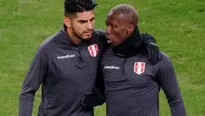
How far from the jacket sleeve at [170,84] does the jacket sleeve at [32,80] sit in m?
1.13

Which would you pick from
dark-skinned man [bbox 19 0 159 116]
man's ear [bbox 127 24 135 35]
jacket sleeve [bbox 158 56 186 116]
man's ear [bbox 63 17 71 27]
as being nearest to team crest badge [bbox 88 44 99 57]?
dark-skinned man [bbox 19 0 159 116]

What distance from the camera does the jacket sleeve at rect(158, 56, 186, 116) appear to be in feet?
18.7

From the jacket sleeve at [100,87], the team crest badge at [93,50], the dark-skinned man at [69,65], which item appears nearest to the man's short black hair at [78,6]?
the dark-skinned man at [69,65]

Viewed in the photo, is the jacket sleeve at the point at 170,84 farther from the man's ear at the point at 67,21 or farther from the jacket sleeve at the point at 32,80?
the jacket sleeve at the point at 32,80

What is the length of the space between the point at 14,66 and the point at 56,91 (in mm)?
7553

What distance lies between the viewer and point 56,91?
5.99 m

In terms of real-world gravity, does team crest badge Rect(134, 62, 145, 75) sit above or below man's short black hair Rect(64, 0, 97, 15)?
below

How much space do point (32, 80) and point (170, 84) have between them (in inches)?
52.6

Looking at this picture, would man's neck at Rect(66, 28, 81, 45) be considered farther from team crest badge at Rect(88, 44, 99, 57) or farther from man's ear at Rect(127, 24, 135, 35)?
man's ear at Rect(127, 24, 135, 35)

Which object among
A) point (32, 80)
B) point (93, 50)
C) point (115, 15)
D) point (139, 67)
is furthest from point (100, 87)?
point (115, 15)

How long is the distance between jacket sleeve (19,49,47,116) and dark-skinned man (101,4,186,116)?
24.9 inches

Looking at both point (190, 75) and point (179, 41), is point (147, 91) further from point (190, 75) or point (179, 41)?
point (179, 41)

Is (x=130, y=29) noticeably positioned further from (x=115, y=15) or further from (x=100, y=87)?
(x=100, y=87)

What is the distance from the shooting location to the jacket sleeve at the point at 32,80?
5.89 metres
